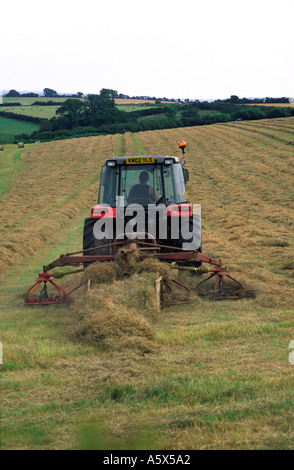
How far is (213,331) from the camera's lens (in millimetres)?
5383

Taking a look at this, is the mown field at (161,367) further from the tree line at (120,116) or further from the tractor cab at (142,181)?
the tree line at (120,116)

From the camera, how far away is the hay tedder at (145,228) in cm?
702

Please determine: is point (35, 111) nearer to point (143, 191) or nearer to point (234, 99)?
point (234, 99)

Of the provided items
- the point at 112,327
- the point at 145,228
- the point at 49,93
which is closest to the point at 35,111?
the point at 49,93

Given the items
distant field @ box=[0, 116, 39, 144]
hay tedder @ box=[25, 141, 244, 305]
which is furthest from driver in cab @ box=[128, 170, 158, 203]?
distant field @ box=[0, 116, 39, 144]

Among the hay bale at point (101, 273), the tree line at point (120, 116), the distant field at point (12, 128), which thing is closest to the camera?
the hay bale at point (101, 273)

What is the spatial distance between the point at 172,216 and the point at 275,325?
2.52 metres

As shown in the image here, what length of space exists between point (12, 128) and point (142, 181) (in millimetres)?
55914

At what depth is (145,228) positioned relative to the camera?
7465 mm

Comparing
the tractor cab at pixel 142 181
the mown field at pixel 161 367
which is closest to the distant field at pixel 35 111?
the mown field at pixel 161 367

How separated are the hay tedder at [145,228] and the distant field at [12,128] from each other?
48.8 m

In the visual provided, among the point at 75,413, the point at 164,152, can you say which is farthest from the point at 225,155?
the point at 75,413
